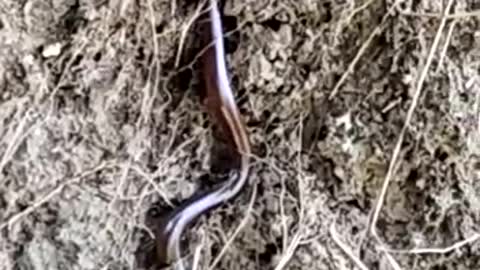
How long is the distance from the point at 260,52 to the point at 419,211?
0.83 feet

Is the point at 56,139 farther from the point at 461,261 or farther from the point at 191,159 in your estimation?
the point at 461,261

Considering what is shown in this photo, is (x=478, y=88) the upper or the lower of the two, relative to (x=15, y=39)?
lower

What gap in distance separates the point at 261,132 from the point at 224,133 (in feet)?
0.14

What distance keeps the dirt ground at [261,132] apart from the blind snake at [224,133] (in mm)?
15

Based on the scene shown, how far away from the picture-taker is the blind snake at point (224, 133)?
50.9 inches

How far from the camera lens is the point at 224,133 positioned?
1.31 m

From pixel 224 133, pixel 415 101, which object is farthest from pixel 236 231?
pixel 415 101

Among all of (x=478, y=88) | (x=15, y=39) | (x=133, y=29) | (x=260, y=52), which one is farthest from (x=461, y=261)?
(x=15, y=39)

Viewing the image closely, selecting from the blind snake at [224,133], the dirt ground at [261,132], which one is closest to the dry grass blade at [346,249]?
the dirt ground at [261,132]

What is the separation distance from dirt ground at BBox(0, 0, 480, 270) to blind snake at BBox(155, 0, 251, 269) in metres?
0.02

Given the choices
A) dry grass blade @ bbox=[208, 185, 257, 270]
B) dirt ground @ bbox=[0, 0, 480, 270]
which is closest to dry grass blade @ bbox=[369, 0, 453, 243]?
dirt ground @ bbox=[0, 0, 480, 270]

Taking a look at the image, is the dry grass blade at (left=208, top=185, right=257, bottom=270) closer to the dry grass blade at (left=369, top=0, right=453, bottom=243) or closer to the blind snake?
the blind snake

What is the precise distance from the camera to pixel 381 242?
1.29 meters

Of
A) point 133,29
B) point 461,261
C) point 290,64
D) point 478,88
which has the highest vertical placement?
point 133,29
